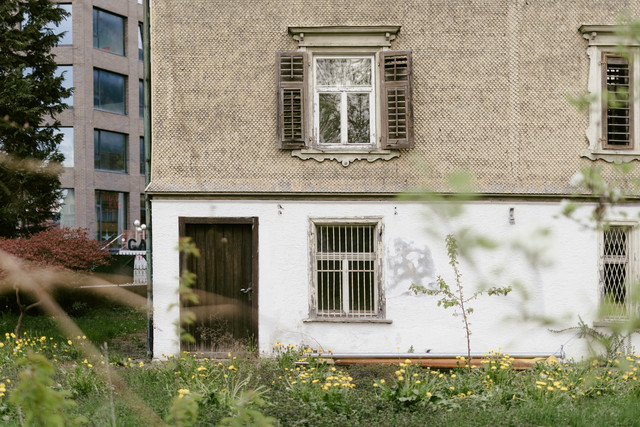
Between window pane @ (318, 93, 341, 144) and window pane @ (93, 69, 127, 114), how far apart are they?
2631cm

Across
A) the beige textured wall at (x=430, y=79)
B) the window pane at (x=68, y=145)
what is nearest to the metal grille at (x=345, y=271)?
the beige textured wall at (x=430, y=79)

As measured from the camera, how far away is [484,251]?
1432 millimetres

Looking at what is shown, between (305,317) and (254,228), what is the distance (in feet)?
5.48

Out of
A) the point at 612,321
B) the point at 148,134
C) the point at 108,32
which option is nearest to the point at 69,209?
the point at 108,32

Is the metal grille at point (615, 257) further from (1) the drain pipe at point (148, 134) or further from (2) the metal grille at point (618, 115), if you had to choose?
(1) the drain pipe at point (148, 134)

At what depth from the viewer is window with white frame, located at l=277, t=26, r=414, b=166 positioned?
9.74 metres

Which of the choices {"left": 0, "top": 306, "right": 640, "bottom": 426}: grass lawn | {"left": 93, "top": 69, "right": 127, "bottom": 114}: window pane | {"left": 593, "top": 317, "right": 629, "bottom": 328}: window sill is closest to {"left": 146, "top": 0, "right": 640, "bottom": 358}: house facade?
{"left": 0, "top": 306, "right": 640, "bottom": 426}: grass lawn

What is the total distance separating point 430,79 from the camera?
9.99 m

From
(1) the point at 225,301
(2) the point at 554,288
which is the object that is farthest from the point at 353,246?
(2) the point at 554,288

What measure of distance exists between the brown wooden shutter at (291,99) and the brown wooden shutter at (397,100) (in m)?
1.36

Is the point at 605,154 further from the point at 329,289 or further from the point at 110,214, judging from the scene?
the point at 110,214

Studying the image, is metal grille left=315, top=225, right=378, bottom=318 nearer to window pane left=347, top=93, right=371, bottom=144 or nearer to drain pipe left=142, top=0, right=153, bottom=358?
window pane left=347, top=93, right=371, bottom=144

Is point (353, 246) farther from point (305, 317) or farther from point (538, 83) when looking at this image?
point (538, 83)

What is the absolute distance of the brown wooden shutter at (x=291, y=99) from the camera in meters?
9.73
